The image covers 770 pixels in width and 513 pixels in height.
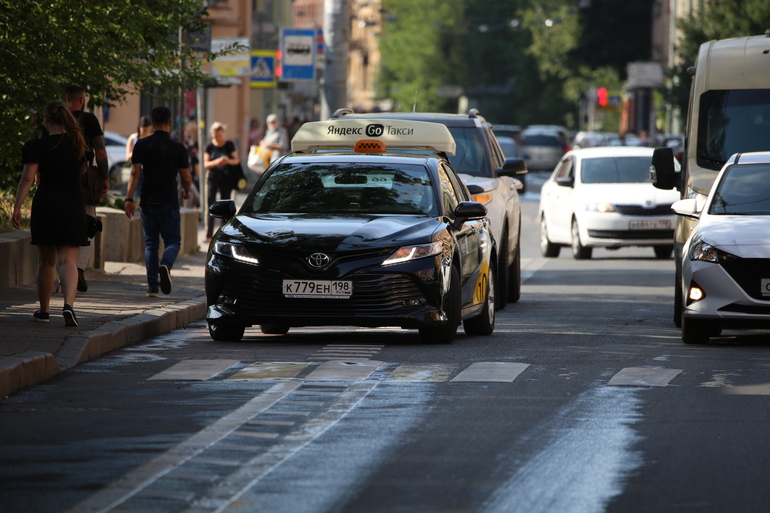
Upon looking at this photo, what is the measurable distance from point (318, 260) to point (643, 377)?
2.61 m

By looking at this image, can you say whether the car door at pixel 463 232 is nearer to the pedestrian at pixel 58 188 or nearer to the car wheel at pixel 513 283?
the pedestrian at pixel 58 188

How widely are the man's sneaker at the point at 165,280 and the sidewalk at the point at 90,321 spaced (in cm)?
10

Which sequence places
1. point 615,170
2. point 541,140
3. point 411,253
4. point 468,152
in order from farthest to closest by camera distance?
1. point 541,140
2. point 615,170
3. point 468,152
4. point 411,253

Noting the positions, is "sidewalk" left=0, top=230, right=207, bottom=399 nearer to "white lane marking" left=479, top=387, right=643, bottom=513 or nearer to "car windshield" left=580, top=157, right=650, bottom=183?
"white lane marking" left=479, top=387, right=643, bottom=513

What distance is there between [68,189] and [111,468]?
5.47 metres

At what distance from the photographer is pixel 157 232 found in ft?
49.1

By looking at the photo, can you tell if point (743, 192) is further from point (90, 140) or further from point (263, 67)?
point (263, 67)

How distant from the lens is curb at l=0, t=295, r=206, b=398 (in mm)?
9414

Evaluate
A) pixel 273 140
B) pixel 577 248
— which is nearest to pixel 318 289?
pixel 577 248

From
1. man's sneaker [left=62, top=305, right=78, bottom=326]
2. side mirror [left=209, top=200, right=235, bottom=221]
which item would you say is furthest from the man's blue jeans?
man's sneaker [left=62, top=305, right=78, bottom=326]

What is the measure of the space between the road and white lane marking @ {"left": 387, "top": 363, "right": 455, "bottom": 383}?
0.07 feet

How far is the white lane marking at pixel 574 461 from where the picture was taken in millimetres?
6191

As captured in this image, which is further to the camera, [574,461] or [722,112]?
[722,112]

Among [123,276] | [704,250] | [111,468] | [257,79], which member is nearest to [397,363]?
[704,250]
